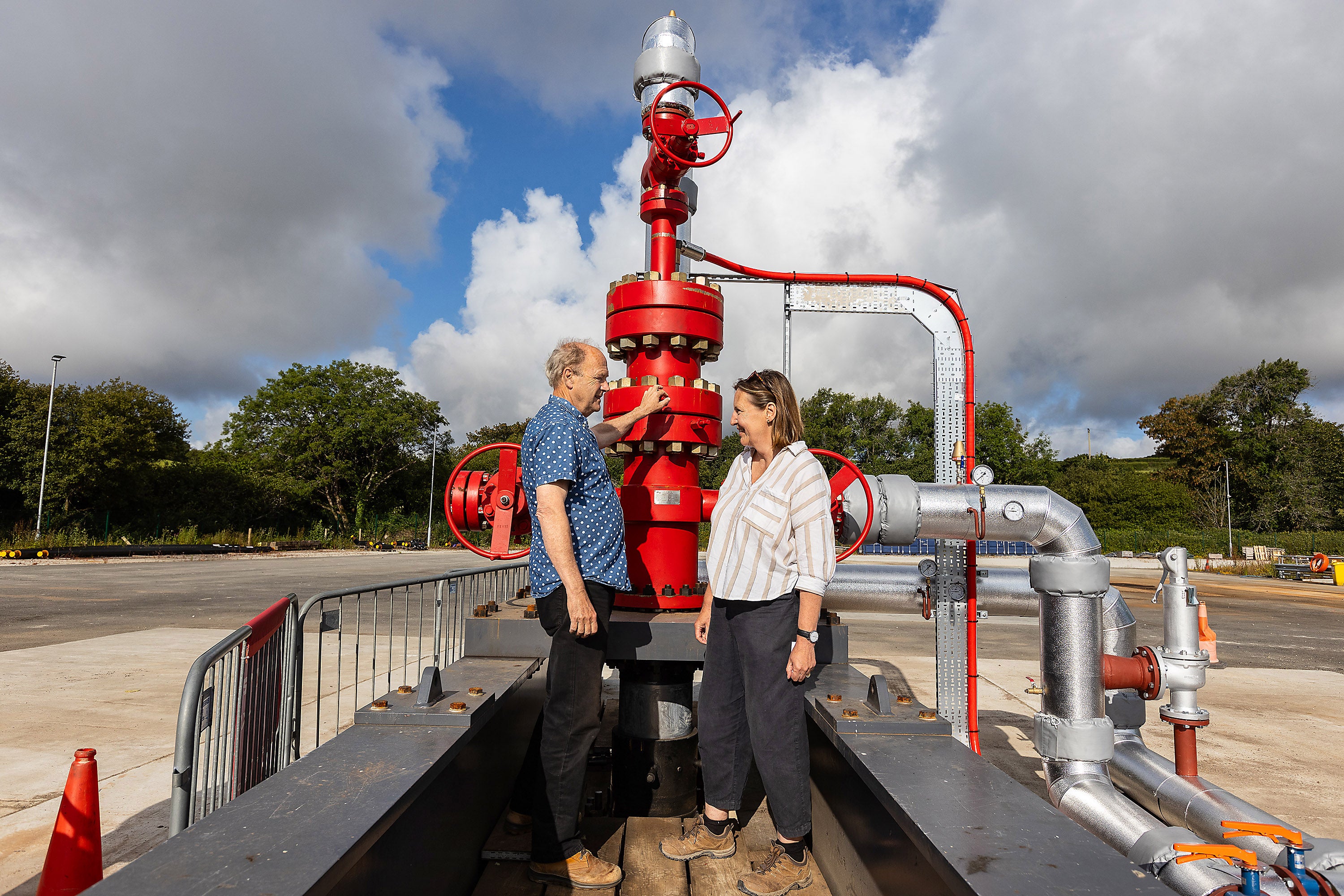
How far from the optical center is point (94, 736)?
461 cm

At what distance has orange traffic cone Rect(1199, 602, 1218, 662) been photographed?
2799 mm

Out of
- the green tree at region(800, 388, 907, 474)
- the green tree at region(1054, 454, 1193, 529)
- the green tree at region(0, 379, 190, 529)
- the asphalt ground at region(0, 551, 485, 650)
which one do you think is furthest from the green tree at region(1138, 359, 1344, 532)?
the green tree at region(0, 379, 190, 529)

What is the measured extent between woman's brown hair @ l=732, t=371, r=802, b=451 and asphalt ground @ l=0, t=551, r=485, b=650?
5.43m

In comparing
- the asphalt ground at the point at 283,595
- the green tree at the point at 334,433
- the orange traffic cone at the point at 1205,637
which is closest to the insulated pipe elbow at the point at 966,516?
the orange traffic cone at the point at 1205,637

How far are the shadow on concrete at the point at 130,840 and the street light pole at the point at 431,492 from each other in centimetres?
3579

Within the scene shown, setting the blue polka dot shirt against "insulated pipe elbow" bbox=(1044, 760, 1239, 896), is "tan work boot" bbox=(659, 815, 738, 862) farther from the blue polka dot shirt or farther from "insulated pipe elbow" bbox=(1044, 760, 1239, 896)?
"insulated pipe elbow" bbox=(1044, 760, 1239, 896)

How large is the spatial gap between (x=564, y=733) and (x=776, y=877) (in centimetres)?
75

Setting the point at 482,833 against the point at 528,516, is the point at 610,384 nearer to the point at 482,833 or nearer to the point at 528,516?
the point at 528,516

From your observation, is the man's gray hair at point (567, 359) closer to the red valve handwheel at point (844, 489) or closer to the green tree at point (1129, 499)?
the red valve handwheel at point (844, 489)

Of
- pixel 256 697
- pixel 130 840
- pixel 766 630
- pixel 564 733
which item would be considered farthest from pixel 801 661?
pixel 130 840

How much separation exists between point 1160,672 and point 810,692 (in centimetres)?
149

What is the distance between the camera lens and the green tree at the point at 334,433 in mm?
39812

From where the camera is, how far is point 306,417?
40.6m

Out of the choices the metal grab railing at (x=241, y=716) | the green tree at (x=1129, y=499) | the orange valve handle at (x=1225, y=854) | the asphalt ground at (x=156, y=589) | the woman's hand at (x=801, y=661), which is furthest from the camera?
the green tree at (x=1129, y=499)
